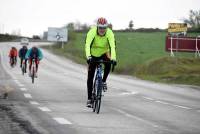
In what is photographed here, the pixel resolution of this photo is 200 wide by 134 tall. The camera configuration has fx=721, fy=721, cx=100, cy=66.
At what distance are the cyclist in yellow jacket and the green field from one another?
20.3m

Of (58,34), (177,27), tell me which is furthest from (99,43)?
(58,34)

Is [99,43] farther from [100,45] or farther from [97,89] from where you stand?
[97,89]

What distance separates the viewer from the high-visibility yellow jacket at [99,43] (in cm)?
1518

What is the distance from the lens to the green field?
139ft

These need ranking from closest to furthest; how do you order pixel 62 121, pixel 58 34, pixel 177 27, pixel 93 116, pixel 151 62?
pixel 62 121 → pixel 93 116 → pixel 177 27 → pixel 151 62 → pixel 58 34

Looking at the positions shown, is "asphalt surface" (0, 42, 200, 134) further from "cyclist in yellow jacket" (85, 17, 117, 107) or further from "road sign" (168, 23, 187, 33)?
"road sign" (168, 23, 187, 33)

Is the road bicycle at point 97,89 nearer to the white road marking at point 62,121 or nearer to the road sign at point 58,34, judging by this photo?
the white road marking at point 62,121

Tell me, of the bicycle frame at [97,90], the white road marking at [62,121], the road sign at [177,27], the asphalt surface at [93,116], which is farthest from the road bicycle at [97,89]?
the road sign at [177,27]

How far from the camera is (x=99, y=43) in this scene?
50.4 feet

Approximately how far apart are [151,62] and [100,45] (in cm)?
3590

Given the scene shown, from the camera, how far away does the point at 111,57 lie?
15109 mm

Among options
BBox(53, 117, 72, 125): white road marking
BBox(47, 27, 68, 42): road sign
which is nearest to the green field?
BBox(47, 27, 68, 42): road sign

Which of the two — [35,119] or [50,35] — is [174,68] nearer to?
[35,119]

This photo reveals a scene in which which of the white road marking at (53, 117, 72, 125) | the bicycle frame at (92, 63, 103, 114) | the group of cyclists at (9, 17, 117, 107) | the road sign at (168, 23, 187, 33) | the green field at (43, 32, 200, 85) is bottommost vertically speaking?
the green field at (43, 32, 200, 85)
